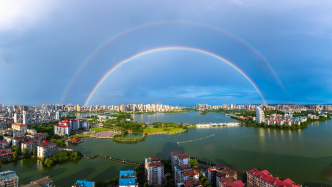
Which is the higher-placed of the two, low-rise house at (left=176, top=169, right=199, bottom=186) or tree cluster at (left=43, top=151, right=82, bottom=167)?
low-rise house at (left=176, top=169, right=199, bottom=186)

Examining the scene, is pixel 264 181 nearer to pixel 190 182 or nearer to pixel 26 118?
pixel 190 182

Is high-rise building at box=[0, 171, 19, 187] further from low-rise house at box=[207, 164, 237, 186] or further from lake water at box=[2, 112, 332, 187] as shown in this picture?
low-rise house at box=[207, 164, 237, 186]

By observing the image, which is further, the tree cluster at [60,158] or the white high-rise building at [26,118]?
the white high-rise building at [26,118]

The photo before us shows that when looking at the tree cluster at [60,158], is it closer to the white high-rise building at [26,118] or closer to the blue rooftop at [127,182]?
the blue rooftop at [127,182]

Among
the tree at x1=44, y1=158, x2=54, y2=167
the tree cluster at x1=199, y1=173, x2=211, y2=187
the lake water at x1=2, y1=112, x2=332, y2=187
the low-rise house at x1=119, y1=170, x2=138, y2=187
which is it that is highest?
the low-rise house at x1=119, y1=170, x2=138, y2=187

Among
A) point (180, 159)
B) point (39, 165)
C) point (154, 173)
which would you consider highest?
point (180, 159)

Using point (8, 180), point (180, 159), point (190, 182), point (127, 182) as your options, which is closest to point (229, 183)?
point (190, 182)

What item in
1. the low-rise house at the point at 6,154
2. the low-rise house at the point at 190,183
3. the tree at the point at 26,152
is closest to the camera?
the low-rise house at the point at 190,183

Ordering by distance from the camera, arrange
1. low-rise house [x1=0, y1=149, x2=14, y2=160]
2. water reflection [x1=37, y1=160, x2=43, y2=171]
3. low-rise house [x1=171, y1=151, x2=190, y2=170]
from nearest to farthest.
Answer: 1. low-rise house [x1=171, y1=151, x2=190, y2=170]
2. water reflection [x1=37, y1=160, x2=43, y2=171]
3. low-rise house [x1=0, y1=149, x2=14, y2=160]

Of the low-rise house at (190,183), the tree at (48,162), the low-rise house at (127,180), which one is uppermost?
the low-rise house at (127,180)

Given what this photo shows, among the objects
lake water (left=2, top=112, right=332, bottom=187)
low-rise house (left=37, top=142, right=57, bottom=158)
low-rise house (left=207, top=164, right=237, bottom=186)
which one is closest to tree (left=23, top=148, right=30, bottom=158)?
lake water (left=2, top=112, right=332, bottom=187)

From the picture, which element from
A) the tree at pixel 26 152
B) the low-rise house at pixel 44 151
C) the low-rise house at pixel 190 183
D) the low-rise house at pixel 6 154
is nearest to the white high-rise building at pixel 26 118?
the low-rise house at pixel 6 154
